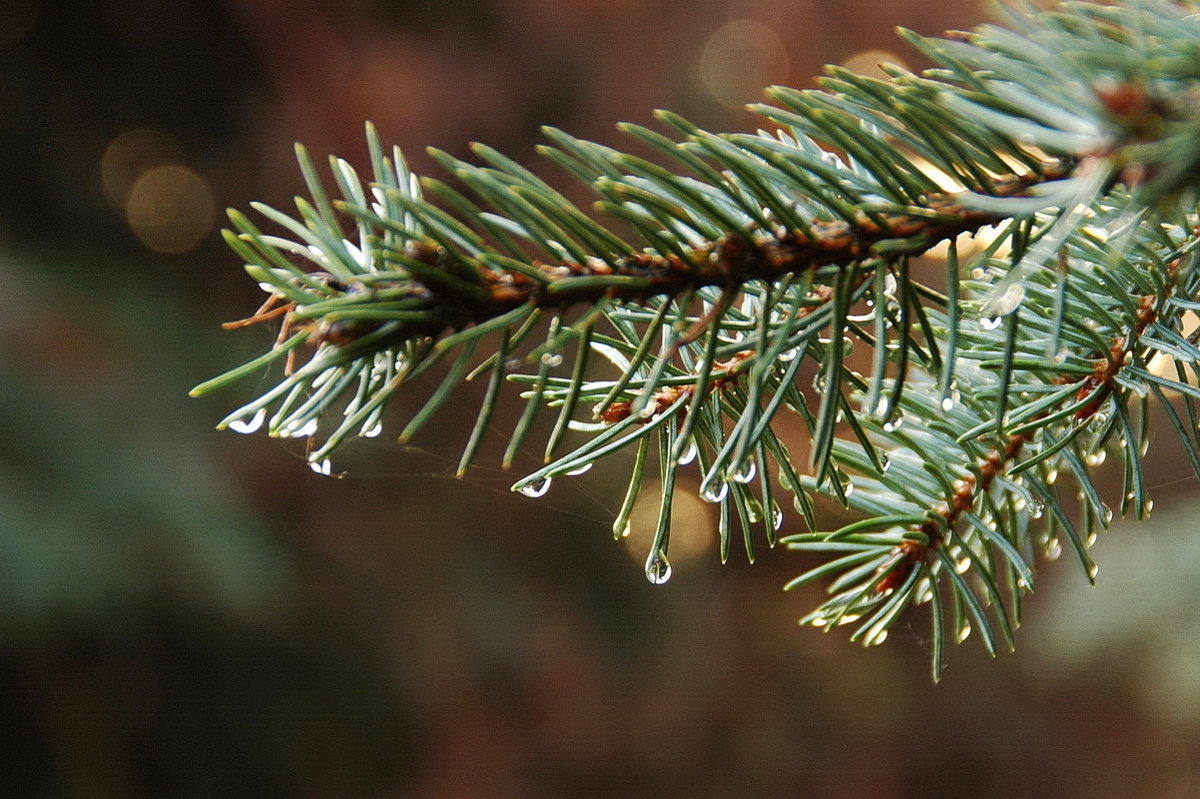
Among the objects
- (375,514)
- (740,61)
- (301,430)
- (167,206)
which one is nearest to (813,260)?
(301,430)

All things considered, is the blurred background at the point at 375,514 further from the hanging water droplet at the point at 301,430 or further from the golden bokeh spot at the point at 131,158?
the hanging water droplet at the point at 301,430

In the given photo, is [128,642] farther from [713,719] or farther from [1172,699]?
[1172,699]

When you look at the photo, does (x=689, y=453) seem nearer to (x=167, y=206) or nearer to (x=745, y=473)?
(x=745, y=473)

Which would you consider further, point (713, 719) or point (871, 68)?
point (713, 719)

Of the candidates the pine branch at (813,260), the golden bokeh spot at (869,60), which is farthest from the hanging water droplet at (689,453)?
the golden bokeh spot at (869,60)

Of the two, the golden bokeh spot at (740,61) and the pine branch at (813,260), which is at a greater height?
the golden bokeh spot at (740,61)

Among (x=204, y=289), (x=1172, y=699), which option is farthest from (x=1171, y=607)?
(x=204, y=289)

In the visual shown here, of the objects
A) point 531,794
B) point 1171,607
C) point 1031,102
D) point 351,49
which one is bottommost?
point 531,794
